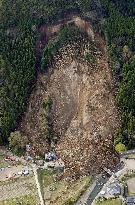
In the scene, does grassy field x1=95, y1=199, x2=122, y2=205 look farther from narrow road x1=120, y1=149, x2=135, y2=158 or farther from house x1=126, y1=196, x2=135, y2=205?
narrow road x1=120, y1=149, x2=135, y2=158

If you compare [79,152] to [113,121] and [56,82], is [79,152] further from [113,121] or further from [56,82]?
[56,82]

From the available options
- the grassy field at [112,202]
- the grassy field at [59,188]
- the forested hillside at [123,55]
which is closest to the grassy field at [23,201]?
the grassy field at [59,188]

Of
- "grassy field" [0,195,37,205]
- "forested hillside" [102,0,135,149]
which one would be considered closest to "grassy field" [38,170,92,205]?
"grassy field" [0,195,37,205]

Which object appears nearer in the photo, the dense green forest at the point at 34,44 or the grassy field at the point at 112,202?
the grassy field at the point at 112,202

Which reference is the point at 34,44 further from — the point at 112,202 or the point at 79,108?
the point at 112,202

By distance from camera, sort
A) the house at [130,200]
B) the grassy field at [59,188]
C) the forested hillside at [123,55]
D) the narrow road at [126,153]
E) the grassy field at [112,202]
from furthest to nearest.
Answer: the forested hillside at [123,55]
the narrow road at [126,153]
the grassy field at [59,188]
the grassy field at [112,202]
the house at [130,200]

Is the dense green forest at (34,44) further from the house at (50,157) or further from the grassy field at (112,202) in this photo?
the grassy field at (112,202)
